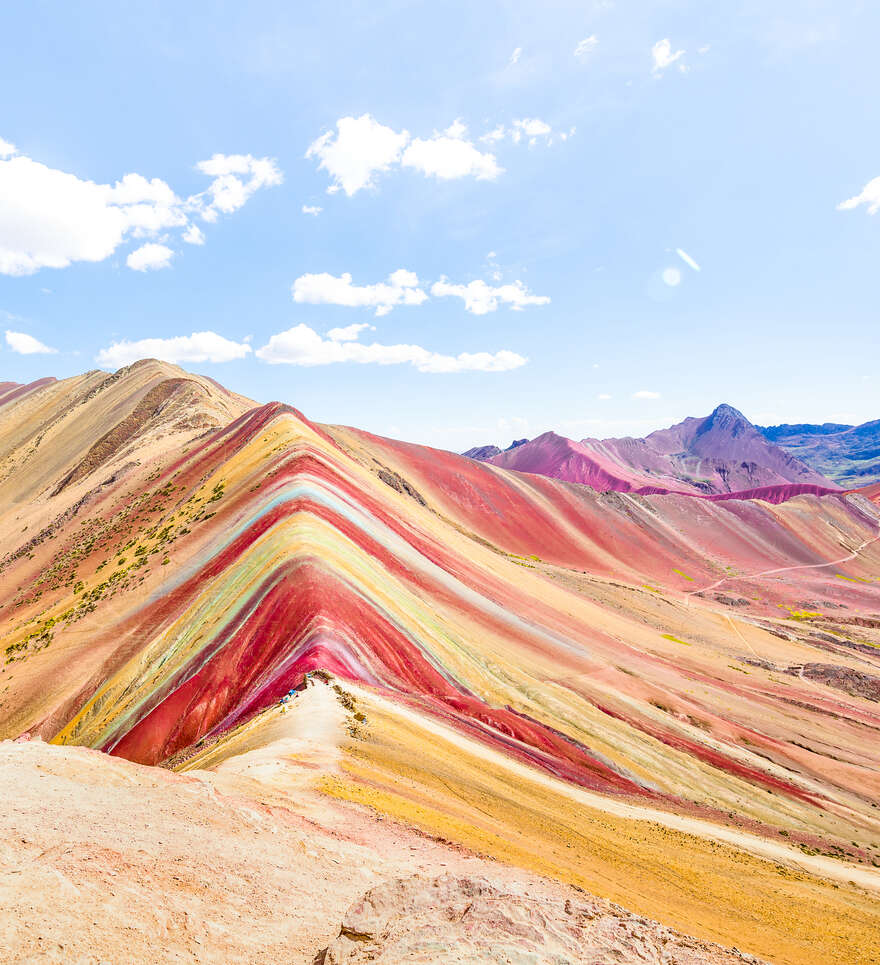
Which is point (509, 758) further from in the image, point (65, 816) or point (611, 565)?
point (611, 565)

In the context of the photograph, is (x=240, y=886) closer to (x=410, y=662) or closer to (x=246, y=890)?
(x=246, y=890)

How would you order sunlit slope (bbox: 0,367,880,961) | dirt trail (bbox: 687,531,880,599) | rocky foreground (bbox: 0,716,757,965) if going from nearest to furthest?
rocky foreground (bbox: 0,716,757,965)
sunlit slope (bbox: 0,367,880,961)
dirt trail (bbox: 687,531,880,599)

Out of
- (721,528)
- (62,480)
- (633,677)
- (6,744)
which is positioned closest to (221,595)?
(6,744)

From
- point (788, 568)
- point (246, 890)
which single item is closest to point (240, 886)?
point (246, 890)

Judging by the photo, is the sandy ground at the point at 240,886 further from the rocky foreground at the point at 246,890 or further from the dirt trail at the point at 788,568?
the dirt trail at the point at 788,568

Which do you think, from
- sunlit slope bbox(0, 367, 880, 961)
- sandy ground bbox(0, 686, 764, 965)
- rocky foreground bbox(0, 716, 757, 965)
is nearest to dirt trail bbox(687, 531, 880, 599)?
sunlit slope bbox(0, 367, 880, 961)

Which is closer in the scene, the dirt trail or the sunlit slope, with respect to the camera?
the sunlit slope

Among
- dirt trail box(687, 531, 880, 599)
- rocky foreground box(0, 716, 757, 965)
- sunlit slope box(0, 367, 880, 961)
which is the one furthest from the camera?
dirt trail box(687, 531, 880, 599)

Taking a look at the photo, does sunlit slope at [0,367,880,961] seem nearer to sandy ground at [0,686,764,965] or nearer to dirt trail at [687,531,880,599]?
sandy ground at [0,686,764,965]
